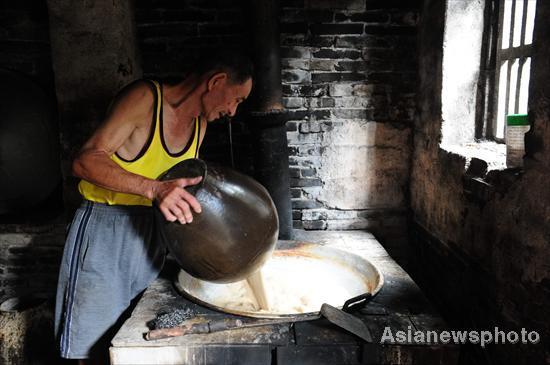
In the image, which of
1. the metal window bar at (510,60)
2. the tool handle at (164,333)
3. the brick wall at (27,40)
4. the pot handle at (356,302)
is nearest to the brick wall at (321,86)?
the brick wall at (27,40)

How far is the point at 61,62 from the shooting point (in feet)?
9.77

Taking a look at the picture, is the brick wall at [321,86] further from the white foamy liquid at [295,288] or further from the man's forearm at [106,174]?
the man's forearm at [106,174]

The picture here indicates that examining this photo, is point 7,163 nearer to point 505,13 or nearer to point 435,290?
point 435,290

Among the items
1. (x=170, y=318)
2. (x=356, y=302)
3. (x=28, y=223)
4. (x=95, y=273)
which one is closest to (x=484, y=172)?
(x=356, y=302)

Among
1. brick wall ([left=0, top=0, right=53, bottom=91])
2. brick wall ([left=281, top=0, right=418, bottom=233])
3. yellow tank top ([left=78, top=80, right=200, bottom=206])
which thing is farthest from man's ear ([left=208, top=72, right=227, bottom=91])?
brick wall ([left=0, top=0, right=53, bottom=91])

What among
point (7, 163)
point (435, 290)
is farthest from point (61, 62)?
point (435, 290)

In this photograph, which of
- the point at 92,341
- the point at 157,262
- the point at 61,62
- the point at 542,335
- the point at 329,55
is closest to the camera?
the point at 542,335

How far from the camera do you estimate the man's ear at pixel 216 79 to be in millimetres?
2121

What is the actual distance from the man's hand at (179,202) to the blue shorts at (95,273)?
2.19ft

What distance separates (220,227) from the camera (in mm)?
1678

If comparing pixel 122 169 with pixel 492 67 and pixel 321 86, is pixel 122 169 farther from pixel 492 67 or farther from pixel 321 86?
pixel 492 67

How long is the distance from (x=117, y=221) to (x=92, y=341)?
61 cm

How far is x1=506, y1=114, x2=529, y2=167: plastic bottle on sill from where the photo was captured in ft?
6.54

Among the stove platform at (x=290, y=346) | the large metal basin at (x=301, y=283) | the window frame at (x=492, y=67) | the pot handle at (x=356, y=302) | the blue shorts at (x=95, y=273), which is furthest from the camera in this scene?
the window frame at (x=492, y=67)
